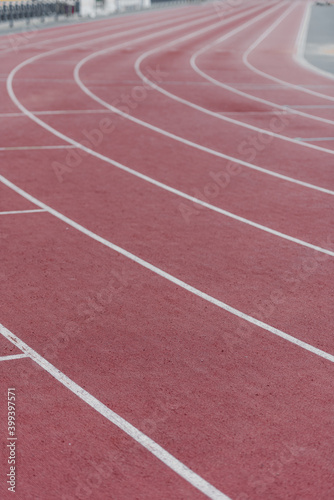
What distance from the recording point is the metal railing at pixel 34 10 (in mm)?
33906

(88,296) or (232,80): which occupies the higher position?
(88,296)

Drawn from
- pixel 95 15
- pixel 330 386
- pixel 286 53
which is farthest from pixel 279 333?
pixel 95 15

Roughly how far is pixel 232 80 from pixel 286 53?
25.5 ft

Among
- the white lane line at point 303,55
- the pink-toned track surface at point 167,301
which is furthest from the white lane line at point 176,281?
the white lane line at point 303,55

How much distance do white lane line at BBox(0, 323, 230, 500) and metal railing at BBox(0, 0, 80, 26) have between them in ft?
98.5

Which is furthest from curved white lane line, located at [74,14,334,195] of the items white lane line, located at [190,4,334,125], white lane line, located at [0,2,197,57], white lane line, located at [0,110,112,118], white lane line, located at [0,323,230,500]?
white lane line, located at [0,2,197,57]

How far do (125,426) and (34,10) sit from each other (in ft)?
118

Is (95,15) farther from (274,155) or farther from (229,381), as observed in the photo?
(229,381)

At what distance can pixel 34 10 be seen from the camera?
37.2m

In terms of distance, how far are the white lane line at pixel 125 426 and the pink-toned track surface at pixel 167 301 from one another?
0.01m

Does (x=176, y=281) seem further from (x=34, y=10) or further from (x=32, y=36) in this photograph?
(x=34, y=10)

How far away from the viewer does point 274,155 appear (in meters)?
12.4

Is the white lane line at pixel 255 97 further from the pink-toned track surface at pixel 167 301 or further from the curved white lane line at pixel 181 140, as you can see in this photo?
the curved white lane line at pixel 181 140

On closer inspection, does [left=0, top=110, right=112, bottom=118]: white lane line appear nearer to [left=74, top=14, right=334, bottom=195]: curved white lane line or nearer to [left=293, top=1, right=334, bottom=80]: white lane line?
[left=74, top=14, right=334, bottom=195]: curved white lane line
